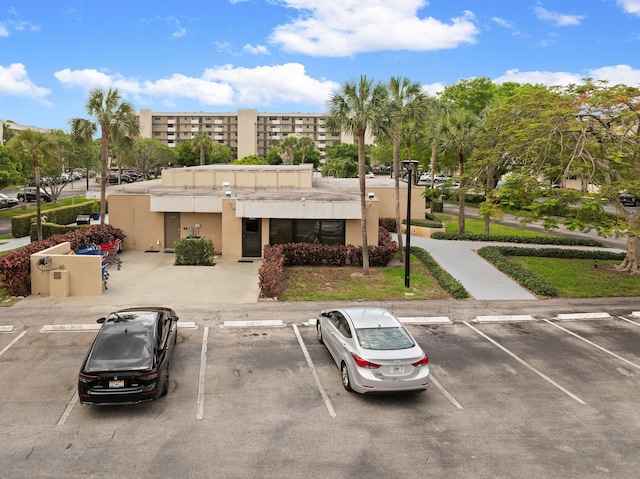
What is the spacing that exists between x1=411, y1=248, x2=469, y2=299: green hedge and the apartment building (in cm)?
10878

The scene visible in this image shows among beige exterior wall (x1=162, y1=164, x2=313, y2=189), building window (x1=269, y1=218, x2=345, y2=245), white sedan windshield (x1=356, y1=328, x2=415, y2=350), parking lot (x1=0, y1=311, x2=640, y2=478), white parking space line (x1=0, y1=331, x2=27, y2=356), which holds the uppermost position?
beige exterior wall (x1=162, y1=164, x2=313, y2=189)

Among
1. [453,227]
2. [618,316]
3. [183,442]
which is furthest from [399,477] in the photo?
[453,227]

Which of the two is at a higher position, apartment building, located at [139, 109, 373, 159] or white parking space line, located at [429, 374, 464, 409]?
apartment building, located at [139, 109, 373, 159]

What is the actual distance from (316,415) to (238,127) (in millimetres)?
131531

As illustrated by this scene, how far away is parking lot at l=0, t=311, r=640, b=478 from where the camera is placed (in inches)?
325

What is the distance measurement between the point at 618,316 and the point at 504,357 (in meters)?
6.83

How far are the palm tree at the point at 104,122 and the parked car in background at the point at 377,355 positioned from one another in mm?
19666

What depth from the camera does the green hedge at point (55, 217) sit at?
107ft

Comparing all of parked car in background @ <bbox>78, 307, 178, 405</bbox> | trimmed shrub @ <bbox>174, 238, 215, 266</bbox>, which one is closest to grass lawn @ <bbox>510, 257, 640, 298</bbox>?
trimmed shrub @ <bbox>174, 238, 215, 266</bbox>

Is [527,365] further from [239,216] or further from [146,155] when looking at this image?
[146,155]

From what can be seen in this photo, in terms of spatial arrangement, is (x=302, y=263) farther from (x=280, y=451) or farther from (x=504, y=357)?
(x=280, y=451)

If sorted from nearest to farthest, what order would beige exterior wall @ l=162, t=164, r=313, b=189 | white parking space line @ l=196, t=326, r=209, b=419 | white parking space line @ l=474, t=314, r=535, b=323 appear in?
white parking space line @ l=196, t=326, r=209, b=419, white parking space line @ l=474, t=314, r=535, b=323, beige exterior wall @ l=162, t=164, r=313, b=189

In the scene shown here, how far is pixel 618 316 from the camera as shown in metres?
17.5

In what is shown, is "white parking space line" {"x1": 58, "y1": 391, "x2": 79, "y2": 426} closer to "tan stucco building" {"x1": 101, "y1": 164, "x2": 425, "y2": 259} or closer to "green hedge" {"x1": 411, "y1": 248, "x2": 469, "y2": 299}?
"green hedge" {"x1": 411, "y1": 248, "x2": 469, "y2": 299}
